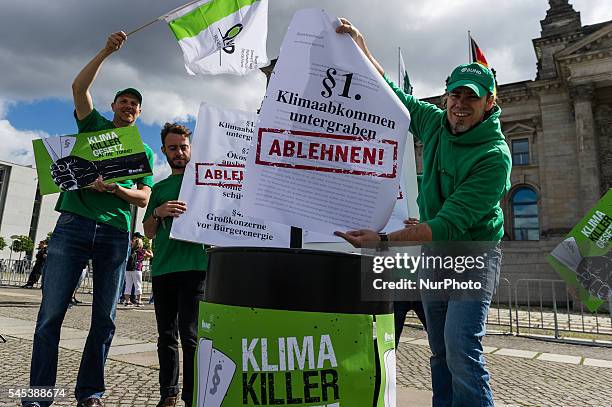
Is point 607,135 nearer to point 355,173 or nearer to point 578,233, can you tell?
point 578,233

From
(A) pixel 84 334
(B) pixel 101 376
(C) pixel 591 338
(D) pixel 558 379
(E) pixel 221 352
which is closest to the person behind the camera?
(E) pixel 221 352

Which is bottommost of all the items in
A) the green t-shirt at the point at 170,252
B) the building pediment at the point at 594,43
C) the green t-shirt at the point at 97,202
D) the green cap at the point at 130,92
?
the green t-shirt at the point at 170,252

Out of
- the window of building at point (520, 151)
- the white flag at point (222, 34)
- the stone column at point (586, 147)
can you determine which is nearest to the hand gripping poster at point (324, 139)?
the white flag at point (222, 34)

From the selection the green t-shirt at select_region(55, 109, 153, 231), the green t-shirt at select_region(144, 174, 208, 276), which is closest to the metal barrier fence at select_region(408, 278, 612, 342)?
the green t-shirt at select_region(144, 174, 208, 276)

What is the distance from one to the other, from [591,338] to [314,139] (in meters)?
10.2

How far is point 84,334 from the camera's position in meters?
6.50

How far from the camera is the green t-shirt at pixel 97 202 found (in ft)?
9.62

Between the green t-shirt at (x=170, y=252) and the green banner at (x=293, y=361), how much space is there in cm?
138

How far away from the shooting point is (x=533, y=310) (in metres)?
14.6

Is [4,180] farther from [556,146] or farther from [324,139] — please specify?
[324,139]

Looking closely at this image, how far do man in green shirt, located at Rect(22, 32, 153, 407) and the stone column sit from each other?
92.1 feet

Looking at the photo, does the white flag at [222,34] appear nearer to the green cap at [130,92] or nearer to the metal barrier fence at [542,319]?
the green cap at [130,92]

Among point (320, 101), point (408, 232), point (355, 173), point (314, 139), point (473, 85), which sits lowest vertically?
point (408, 232)

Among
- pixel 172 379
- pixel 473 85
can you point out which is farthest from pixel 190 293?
pixel 473 85
